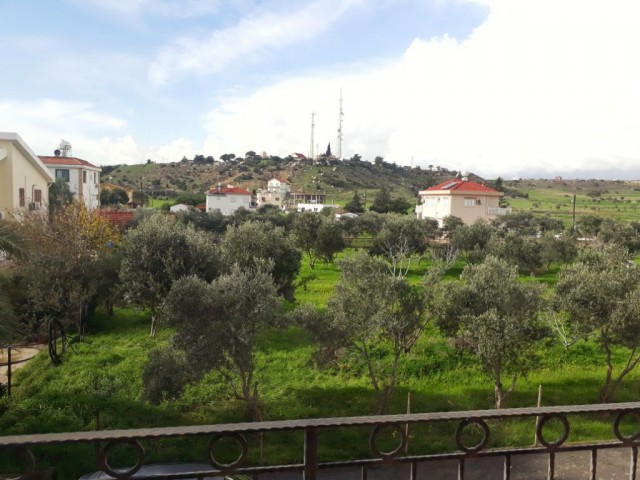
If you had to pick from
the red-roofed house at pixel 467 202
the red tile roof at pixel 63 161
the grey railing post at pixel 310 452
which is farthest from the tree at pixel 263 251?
the red-roofed house at pixel 467 202

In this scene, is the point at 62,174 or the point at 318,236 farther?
the point at 62,174

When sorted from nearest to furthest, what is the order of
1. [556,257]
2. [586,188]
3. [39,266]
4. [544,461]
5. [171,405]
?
[544,461], [171,405], [39,266], [556,257], [586,188]

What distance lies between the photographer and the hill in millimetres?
121125

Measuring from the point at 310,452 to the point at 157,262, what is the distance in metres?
17.4

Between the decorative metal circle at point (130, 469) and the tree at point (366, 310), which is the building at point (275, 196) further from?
the decorative metal circle at point (130, 469)

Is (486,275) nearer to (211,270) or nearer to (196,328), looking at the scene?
(196,328)

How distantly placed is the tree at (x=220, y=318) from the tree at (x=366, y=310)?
1.45 m

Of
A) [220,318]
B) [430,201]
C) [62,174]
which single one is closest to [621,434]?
[220,318]

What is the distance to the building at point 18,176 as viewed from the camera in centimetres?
3017

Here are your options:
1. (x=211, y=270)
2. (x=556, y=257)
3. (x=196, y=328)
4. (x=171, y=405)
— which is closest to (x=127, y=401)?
(x=171, y=405)

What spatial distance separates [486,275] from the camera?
1560 cm

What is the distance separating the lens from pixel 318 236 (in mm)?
36875

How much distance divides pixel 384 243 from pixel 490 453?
35619mm

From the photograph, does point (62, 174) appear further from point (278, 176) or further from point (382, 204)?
point (278, 176)
